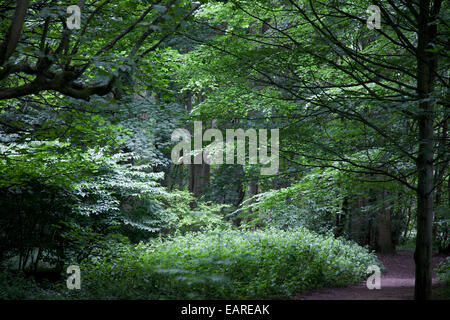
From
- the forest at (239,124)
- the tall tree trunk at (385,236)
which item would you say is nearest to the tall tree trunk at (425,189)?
the forest at (239,124)

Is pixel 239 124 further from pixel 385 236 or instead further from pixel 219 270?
pixel 385 236

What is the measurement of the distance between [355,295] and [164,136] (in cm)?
1155

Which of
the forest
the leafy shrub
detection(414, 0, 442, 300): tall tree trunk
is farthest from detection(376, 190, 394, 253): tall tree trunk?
detection(414, 0, 442, 300): tall tree trunk

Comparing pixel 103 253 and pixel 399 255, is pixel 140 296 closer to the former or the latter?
pixel 103 253

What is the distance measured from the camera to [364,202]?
15.9m

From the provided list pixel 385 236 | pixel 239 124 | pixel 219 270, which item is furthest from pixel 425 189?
pixel 385 236

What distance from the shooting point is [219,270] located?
605 cm

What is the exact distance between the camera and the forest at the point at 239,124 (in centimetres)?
479

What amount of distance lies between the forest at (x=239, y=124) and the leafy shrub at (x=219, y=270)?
0.04m

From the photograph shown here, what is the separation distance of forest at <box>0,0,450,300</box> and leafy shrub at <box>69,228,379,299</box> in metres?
0.04

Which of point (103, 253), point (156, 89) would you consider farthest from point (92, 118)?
point (103, 253)

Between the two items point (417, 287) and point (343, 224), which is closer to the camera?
point (417, 287)

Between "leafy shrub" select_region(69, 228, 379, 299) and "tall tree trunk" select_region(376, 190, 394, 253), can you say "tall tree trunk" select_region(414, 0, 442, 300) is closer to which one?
"leafy shrub" select_region(69, 228, 379, 299)

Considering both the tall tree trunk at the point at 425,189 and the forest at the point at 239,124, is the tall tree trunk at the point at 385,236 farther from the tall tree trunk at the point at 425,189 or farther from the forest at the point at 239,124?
the tall tree trunk at the point at 425,189
